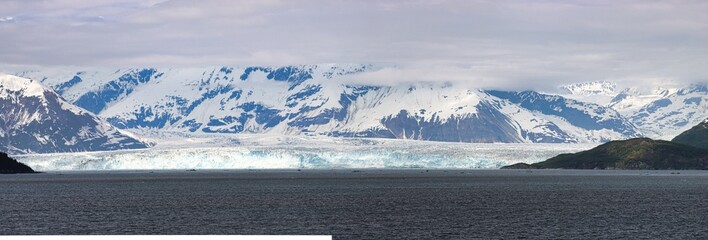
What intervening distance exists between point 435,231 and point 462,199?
59.6m

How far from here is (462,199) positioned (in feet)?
522

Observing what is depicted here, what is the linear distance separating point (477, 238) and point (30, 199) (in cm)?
9072

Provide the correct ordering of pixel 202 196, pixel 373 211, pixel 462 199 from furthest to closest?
pixel 202 196 → pixel 462 199 → pixel 373 211

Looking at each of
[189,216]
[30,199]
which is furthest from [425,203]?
[30,199]

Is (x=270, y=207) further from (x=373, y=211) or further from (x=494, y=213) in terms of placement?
(x=494, y=213)

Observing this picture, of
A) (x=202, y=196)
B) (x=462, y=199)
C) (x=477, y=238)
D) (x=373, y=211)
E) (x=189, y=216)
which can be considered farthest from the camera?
(x=202, y=196)

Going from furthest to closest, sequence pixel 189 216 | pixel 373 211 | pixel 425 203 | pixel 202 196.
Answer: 1. pixel 202 196
2. pixel 425 203
3. pixel 373 211
4. pixel 189 216

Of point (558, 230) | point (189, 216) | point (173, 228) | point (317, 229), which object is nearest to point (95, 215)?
point (189, 216)

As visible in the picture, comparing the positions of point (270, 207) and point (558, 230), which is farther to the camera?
point (270, 207)

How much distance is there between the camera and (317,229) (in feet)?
339

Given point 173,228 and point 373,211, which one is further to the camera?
point 373,211

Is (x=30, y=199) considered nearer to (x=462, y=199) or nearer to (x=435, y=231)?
(x=462, y=199)

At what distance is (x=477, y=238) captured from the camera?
304 feet

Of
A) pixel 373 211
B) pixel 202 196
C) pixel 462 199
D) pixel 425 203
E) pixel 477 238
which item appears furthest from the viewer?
pixel 202 196
